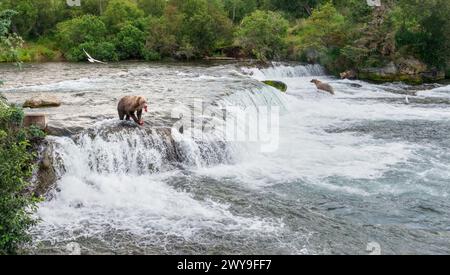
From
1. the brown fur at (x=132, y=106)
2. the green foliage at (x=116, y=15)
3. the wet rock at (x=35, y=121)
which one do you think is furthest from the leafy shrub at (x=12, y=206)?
the green foliage at (x=116, y=15)

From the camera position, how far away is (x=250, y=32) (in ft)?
121

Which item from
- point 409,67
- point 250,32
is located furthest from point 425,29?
point 250,32

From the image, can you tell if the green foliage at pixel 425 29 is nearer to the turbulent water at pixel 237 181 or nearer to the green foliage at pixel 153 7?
the turbulent water at pixel 237 181

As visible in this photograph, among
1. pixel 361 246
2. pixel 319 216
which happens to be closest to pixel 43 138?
pixel 319 216

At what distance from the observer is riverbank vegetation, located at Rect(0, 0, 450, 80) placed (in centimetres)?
3231

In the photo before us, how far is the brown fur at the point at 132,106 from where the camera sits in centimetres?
1323

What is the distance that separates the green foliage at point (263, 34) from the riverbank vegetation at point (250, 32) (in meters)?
0.08

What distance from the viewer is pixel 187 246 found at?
8562 millimetres

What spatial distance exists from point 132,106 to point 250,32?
2530cm

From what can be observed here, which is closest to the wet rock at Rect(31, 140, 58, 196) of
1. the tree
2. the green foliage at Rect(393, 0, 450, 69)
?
the tree

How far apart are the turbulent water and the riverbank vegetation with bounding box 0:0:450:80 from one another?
1241cm

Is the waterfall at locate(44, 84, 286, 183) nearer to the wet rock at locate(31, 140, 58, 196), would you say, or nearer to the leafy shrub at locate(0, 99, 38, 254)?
the wet rock at locate(31, 140, 58, 196)
